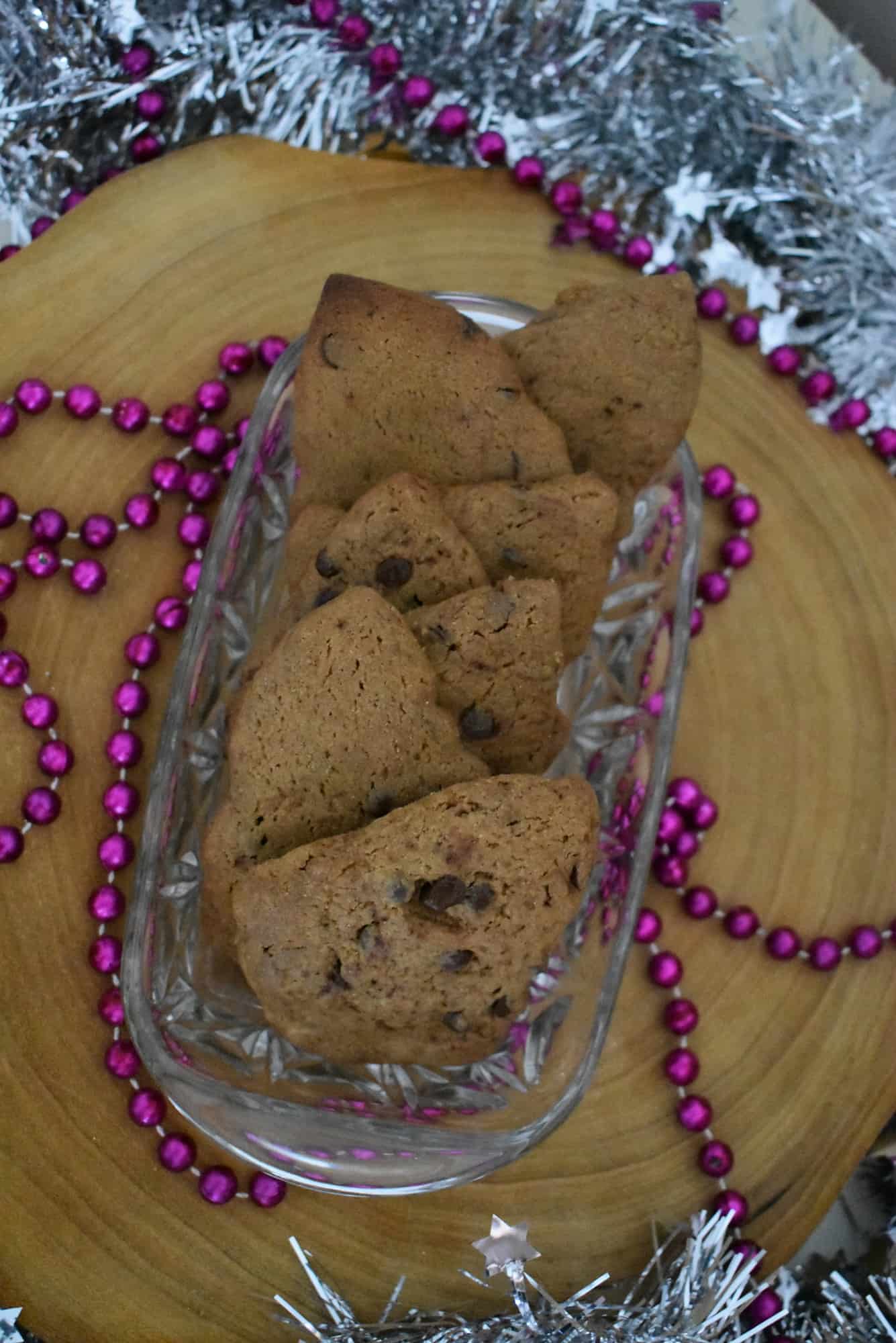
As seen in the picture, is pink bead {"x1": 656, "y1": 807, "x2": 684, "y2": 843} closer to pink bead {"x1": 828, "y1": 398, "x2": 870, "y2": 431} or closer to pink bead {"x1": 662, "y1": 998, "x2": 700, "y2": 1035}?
pink bead {"x1": 662, "y1": 998, "x2": 700, "y2": 1035}

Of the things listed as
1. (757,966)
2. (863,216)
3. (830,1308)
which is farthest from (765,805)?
(863,216)

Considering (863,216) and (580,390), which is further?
(863,216)

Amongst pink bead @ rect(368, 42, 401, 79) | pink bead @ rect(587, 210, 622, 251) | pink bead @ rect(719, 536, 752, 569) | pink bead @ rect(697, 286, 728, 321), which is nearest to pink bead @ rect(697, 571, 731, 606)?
pink bead @ rect(719, 536, 752, 569)

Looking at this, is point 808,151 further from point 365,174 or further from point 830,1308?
point 830,1308

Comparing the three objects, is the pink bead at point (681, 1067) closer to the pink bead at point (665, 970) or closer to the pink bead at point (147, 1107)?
the pink bead at point (665, 970)

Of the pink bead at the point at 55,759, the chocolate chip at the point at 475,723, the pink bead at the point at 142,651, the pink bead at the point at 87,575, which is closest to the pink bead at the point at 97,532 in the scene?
the pink bead at the point at 87,575

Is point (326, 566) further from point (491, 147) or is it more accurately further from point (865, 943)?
point (865, 943)
